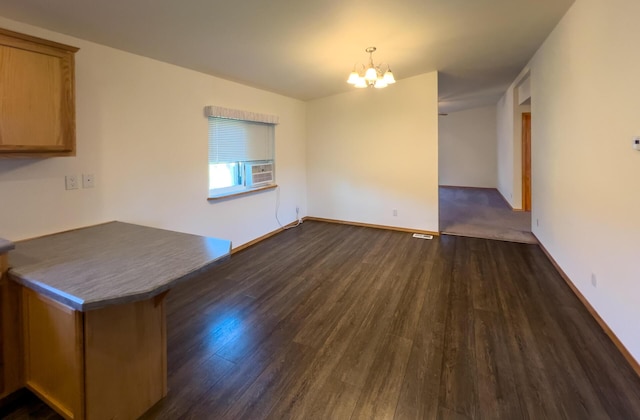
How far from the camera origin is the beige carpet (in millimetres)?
4750

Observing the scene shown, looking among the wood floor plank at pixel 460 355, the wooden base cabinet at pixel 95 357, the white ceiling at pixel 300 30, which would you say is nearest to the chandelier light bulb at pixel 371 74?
the white ceiling at pixel 300 30

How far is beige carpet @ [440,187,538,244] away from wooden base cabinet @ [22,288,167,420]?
14.7 ft

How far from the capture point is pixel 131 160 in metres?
2.88

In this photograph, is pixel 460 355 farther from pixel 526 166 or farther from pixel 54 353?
pixel 526 166

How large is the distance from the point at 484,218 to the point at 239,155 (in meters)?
4.64

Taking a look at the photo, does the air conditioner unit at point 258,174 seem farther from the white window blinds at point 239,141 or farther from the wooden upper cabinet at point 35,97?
the wooden upper cabinet at point 35,97

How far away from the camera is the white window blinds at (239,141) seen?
3901 millimetres

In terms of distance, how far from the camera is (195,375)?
6.07 ft

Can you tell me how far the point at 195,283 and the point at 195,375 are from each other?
144 centimetres

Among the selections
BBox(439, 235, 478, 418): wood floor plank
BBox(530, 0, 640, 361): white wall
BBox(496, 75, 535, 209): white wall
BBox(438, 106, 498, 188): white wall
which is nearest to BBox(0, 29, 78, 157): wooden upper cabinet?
BBox(439, 235, 478, 418): wood floor plank

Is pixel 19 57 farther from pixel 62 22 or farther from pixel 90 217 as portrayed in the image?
pixel 90 217

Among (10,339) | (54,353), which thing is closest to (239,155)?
(10,339)

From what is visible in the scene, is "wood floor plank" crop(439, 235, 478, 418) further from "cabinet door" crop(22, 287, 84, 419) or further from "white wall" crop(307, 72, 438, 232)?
"white wall" crop(307, 72, 438, 232)

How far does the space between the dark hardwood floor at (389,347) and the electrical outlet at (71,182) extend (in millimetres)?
1244
